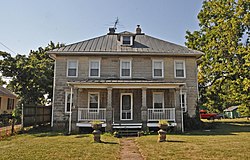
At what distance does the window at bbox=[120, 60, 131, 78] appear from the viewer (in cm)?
1781

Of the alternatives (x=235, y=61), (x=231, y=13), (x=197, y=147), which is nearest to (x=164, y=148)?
(x=197, y=147)

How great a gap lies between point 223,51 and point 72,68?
1684cm

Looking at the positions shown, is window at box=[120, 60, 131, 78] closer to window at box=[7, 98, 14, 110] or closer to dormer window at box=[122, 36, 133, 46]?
dormer window at box=[122, 36, 133, 46]

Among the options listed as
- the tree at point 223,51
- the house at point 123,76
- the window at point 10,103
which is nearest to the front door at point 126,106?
the house at point 123,76

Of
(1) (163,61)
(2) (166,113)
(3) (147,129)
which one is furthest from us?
(1) (163,61)

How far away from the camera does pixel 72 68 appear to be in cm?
1773

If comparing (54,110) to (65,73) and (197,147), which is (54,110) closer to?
(65,73)

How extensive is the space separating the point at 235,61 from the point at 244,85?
327 centimetres

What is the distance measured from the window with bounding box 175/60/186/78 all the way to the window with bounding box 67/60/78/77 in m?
8.17

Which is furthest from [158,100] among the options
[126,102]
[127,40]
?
[127,40]

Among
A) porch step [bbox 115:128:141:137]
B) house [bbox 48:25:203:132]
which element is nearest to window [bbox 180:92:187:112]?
house [bbox 48:25:203:132]

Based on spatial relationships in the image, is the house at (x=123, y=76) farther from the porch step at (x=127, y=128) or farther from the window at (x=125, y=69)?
the porch step at (x=127, y=128)

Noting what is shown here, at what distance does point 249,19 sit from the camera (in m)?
22.6

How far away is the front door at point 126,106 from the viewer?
17156 mm
